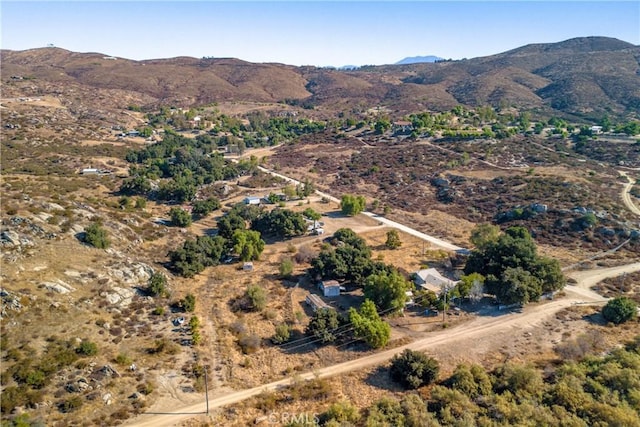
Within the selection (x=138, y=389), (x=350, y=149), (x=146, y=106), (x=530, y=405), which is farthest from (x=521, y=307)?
(x=146, y=106)

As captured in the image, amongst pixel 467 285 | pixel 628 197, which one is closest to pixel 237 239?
pixel 467 285

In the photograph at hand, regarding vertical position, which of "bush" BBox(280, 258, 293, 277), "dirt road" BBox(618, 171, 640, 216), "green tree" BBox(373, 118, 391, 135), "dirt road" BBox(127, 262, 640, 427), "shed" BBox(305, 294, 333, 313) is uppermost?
"green tree" BBox(373, 118, 391, 135)

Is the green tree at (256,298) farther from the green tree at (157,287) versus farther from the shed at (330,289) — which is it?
the green tree at (157,287)

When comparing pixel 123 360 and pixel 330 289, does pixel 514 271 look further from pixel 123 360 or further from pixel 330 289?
pixel 123 360

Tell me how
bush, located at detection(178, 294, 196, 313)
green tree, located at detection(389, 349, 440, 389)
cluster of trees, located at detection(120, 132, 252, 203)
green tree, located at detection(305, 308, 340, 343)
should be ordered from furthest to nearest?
1. cluster of trees, located at detection(120, 132, 252, 203)
2. bush, located at detection(178, 294, 196, 313)
3. green tree, located at detection(305, 308, 340, 343)
4. green tree, located at detection(389, 349, 440, 389)

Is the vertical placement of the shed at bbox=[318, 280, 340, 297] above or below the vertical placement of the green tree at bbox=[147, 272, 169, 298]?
below

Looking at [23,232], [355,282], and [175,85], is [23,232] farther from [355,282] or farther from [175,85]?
[175,85]

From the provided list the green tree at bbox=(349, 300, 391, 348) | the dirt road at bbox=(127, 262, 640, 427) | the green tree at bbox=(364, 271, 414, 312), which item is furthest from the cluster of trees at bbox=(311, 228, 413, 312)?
the dirt road at bbox=(127, 262, 640, 427)

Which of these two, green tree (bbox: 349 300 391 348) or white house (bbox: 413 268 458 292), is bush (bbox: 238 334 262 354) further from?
white house (bbox: 413 268 458 292)
